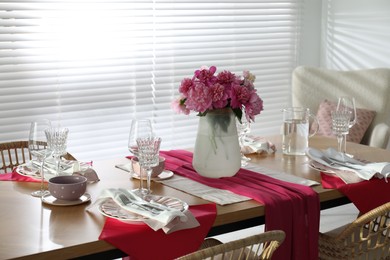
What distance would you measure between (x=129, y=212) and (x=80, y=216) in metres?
0.15

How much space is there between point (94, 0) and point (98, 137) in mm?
866

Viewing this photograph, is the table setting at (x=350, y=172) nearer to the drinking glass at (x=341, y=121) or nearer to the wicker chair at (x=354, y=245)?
the drinking glass at (x=341, y=121)

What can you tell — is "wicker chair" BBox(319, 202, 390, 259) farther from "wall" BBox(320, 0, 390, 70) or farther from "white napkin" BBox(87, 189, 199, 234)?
"wall" BBox(320, 0, 390, 70)

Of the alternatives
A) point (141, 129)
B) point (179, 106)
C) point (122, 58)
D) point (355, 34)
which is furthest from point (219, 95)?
point (355, 34)

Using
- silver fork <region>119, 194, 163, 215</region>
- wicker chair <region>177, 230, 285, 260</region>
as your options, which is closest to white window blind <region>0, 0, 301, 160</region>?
silver fork <region>119, 194, 163, 215</region>

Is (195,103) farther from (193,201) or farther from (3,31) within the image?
(3,31)

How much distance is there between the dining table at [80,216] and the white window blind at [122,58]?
1.47 metres

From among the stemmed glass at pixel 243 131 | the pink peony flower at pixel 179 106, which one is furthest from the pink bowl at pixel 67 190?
the stemmed glass at pixel 243 131

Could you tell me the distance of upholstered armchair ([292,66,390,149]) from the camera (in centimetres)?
424

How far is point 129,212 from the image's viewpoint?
6.87 ft

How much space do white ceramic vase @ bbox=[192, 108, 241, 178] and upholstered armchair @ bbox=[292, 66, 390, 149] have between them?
5.92 ft

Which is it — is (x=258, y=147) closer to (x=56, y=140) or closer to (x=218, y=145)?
(x=218, y=145)

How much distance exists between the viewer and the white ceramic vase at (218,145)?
2516 mm

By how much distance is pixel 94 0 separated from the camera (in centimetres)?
427
